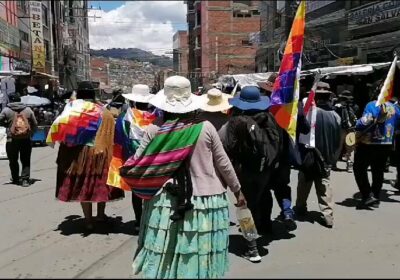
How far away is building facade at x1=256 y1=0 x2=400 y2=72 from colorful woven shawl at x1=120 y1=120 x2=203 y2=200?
43.9ft

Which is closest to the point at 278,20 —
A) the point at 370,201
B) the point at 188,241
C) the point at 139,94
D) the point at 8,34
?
the point at 8,34

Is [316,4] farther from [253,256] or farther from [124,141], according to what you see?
[253,256]

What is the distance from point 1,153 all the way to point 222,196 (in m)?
12.1

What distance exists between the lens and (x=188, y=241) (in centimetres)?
347

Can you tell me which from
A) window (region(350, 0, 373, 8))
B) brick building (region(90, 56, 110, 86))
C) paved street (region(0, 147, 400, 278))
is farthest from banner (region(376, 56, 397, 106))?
brick building (region(90, 56, 110, 86))

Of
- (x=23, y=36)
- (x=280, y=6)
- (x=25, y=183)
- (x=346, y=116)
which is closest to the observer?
(x=25, y=183)

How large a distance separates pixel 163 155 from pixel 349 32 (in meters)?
17.2

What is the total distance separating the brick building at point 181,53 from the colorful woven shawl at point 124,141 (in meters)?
74.1

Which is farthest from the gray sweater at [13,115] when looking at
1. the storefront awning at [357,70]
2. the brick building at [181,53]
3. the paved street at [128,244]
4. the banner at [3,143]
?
the brick building at [181,53]

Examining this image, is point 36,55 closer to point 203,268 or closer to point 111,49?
point 111,49

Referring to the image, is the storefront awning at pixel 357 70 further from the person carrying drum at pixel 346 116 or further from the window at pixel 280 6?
the window at pixel 280 6

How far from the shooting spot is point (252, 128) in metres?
4.61

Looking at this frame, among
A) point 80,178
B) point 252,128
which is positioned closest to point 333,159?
point 252,128

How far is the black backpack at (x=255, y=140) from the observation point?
4613 millimetres
